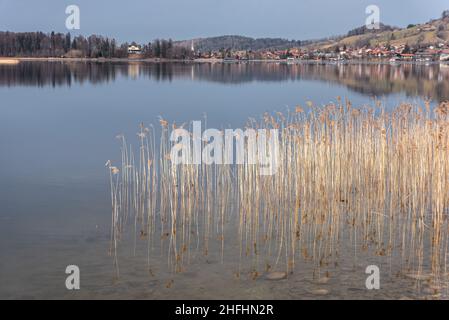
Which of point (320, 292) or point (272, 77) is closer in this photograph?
Answer: point (320, 292)

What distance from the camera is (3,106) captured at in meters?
29.9

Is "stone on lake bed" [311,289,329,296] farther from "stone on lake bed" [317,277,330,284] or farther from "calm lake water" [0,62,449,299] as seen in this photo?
"stone on lake bed" [317,277,330,284]

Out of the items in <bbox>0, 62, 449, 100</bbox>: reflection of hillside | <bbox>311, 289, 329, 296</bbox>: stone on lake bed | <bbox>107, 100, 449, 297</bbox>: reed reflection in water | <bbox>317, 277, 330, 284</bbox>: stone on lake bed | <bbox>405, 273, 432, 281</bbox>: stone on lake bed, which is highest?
<bbox>0, 62, 449, 100</bbox>: reflection of hillside

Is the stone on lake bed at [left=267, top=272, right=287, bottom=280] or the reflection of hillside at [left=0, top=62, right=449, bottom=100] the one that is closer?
the stone on lake bed at [left=267, top=272, right=287, bottom=280]

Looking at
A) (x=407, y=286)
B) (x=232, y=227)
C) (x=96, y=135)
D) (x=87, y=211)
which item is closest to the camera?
(x=407, y=286)

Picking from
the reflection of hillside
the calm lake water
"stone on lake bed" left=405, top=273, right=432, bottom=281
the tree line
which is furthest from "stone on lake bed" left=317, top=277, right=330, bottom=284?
the tree line

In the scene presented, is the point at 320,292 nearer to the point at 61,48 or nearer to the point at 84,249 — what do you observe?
the point at 84,249

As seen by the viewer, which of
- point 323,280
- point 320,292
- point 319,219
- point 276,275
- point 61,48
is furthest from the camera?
point 61,48

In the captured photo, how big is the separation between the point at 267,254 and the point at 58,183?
6599 millimetres

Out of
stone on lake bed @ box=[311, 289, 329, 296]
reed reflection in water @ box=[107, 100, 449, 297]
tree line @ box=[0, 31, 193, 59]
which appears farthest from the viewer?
tree line @ box=[0, 31, 193, 59]

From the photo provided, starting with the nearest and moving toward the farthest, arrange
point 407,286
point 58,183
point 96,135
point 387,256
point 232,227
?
point 407,286 < point 387,256 < point 232,227 < point 58,183 < point 96,135

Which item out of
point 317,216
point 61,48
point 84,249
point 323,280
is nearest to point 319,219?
point 317,216

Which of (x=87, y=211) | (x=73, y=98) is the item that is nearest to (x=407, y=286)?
(x=87, y=211)
